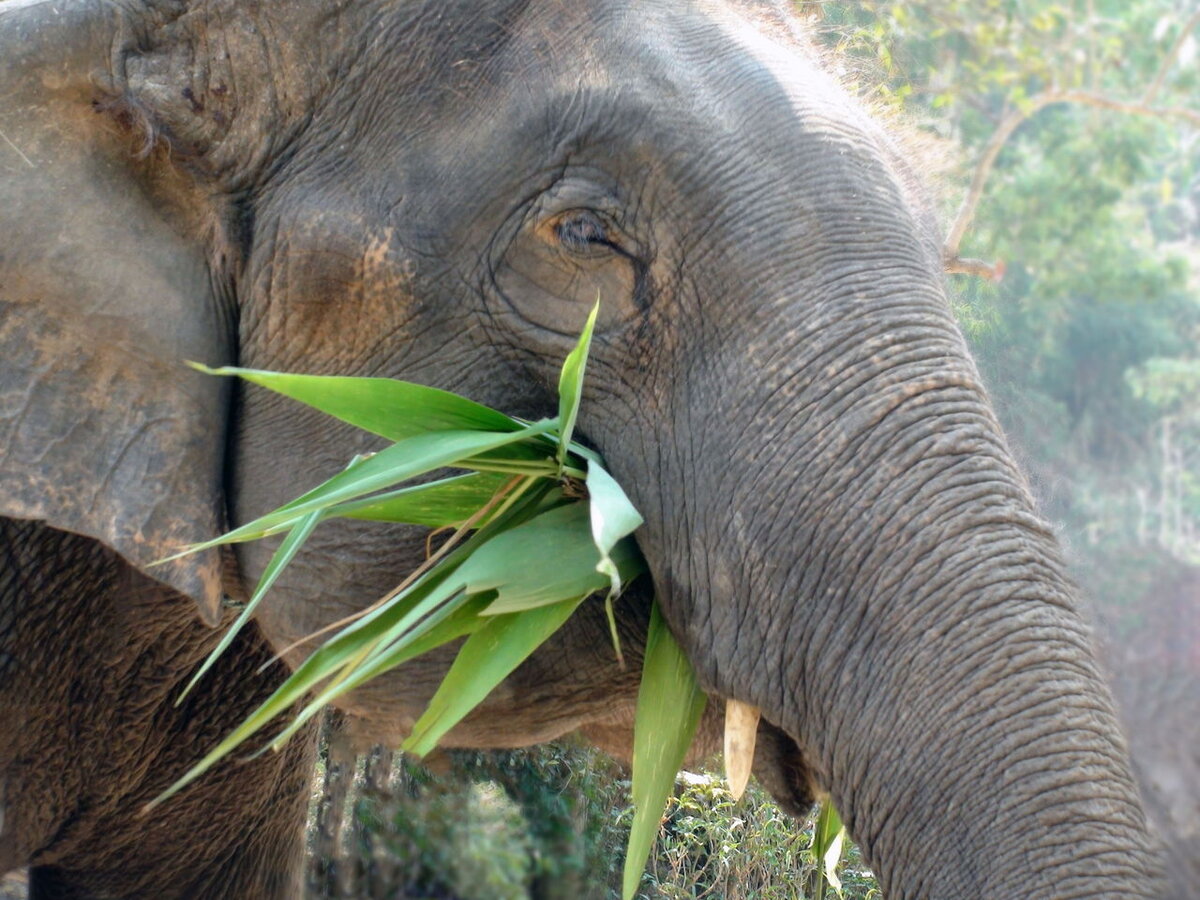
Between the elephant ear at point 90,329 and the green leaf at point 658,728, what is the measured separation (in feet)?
2.31

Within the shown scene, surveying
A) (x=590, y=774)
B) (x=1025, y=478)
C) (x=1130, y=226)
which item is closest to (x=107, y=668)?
(x=590, y=774)

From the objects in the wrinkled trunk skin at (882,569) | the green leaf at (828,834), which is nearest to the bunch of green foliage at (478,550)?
the wrinkled trunk skin at (882,569)

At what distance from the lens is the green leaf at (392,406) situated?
6.91 ft

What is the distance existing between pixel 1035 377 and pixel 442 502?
5798mm

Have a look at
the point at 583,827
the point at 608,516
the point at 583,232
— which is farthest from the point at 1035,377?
the point at 608,516

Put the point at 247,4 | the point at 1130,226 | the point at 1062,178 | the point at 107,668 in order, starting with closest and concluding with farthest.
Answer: the point at 247,4 < the point at 107,668 < the point at 1062,178 < the point at 1130,226

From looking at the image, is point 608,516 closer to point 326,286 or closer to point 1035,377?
point 326,286

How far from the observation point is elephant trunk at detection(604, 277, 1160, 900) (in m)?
1.88

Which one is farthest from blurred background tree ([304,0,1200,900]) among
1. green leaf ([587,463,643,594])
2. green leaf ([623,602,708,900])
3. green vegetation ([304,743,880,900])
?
green leaf ([587,463,643,594])

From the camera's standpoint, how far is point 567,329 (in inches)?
92.5

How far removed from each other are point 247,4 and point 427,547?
929 millimetres

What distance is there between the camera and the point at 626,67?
2342 mm

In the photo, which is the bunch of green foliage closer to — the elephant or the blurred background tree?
the elephant

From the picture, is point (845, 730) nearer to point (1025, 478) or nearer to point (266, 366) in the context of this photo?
point (1025, 478)
